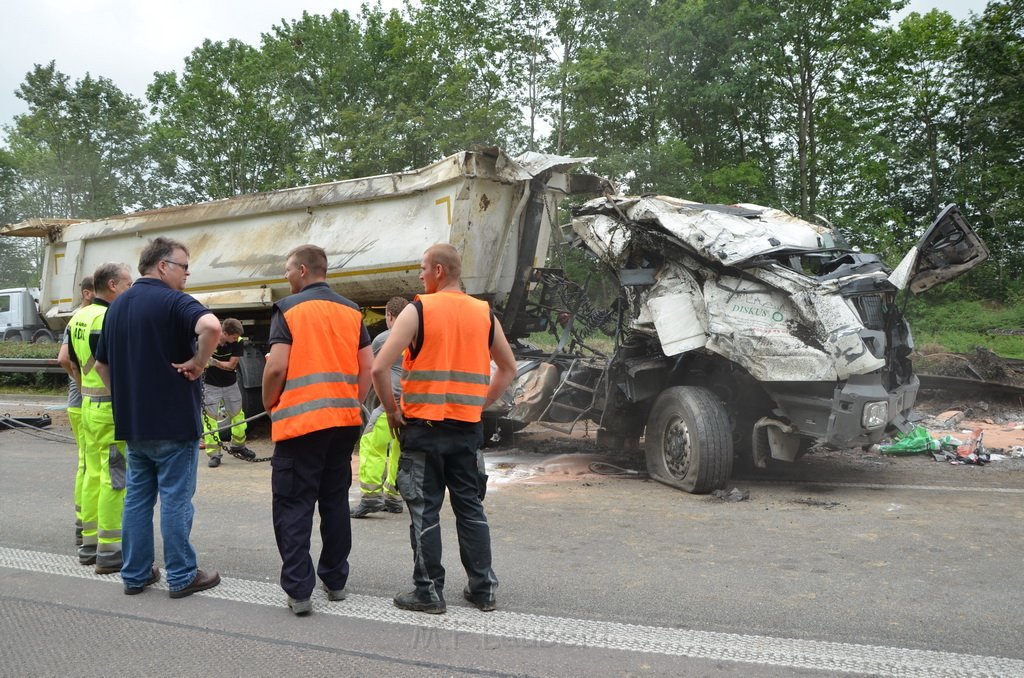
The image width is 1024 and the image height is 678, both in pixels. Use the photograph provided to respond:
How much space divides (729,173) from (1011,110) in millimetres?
8027

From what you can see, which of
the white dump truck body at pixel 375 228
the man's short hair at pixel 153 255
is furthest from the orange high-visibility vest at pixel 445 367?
the white dump truck body at pixel 375 228

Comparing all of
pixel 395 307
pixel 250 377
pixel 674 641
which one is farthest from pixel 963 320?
pixel 674 641

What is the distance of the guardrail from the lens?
1413cm

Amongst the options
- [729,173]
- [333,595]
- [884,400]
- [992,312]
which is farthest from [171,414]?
[992,312]

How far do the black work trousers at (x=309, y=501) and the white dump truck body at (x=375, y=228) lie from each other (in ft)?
14.6

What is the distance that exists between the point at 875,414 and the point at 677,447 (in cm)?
146

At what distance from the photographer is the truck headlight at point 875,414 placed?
5.44m

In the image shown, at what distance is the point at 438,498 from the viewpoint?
3457 mm

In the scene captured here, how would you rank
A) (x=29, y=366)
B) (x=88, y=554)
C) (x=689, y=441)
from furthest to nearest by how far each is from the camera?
(x=29, y=366), (x=689, y=441), (x=88, y=554)

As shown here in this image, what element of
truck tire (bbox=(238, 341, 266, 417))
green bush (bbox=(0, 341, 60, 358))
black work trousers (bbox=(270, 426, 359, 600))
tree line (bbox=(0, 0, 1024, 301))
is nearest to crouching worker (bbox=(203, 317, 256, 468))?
truck tire (bbox=(238, 341, 266, 417))

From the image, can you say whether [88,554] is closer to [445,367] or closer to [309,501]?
[309,501]

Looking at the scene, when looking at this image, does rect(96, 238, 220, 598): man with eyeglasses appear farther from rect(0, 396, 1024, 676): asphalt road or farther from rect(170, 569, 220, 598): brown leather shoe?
rect(0, 396, 1024, 676): asphalt road

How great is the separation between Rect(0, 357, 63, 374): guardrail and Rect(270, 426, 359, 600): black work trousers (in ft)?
41.4

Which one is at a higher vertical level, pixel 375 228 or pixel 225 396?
pixel 375 228
